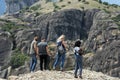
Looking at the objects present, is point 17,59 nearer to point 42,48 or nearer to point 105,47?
point 105,47

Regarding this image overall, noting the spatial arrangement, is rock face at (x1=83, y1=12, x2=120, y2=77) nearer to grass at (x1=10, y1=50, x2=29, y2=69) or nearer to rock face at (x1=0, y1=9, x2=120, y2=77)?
rock face at (x1=0, y1=9, x2=120, y2=77)

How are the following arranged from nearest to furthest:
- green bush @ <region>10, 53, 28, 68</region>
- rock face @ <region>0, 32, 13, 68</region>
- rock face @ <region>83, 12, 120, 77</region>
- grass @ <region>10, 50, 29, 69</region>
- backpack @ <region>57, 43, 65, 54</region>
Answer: backpack @ <region>57, 43, 65, 54</region> < rock face @ <region>83, 12, 120, 77</region> < green bush @ <region>10, 53, 28, 68</region> < grass @ <region>10, 50, 29, 69</region> < rock face @ <region>0, 32, 13, 68</region>

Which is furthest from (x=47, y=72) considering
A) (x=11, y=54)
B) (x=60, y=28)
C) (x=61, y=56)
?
(x=60, y=28)

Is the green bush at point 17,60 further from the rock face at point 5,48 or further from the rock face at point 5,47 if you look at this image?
the rock face at point 5,47

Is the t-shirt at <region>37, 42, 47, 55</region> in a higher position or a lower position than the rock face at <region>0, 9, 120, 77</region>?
higher

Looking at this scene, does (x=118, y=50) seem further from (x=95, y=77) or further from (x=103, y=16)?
(x=95, y=77)

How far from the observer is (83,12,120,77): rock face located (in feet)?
459

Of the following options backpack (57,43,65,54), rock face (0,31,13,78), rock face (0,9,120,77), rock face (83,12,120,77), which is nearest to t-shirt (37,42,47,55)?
backpack (57,43,65,54)

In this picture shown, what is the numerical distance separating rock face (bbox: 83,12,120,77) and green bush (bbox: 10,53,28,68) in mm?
22160

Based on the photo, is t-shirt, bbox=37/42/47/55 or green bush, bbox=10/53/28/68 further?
green bush, bbox=10/53/28/68

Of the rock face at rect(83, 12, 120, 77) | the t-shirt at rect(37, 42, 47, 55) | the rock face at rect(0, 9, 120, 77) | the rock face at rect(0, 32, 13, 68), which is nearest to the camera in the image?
the t-shirt at rect(37, 42, 47, 55)

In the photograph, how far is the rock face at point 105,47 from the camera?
459ft

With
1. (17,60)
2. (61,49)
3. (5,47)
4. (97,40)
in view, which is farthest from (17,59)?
(61,49)

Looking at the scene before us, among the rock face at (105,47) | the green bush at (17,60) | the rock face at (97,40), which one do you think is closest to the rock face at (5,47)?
the rock face at (97,40)
